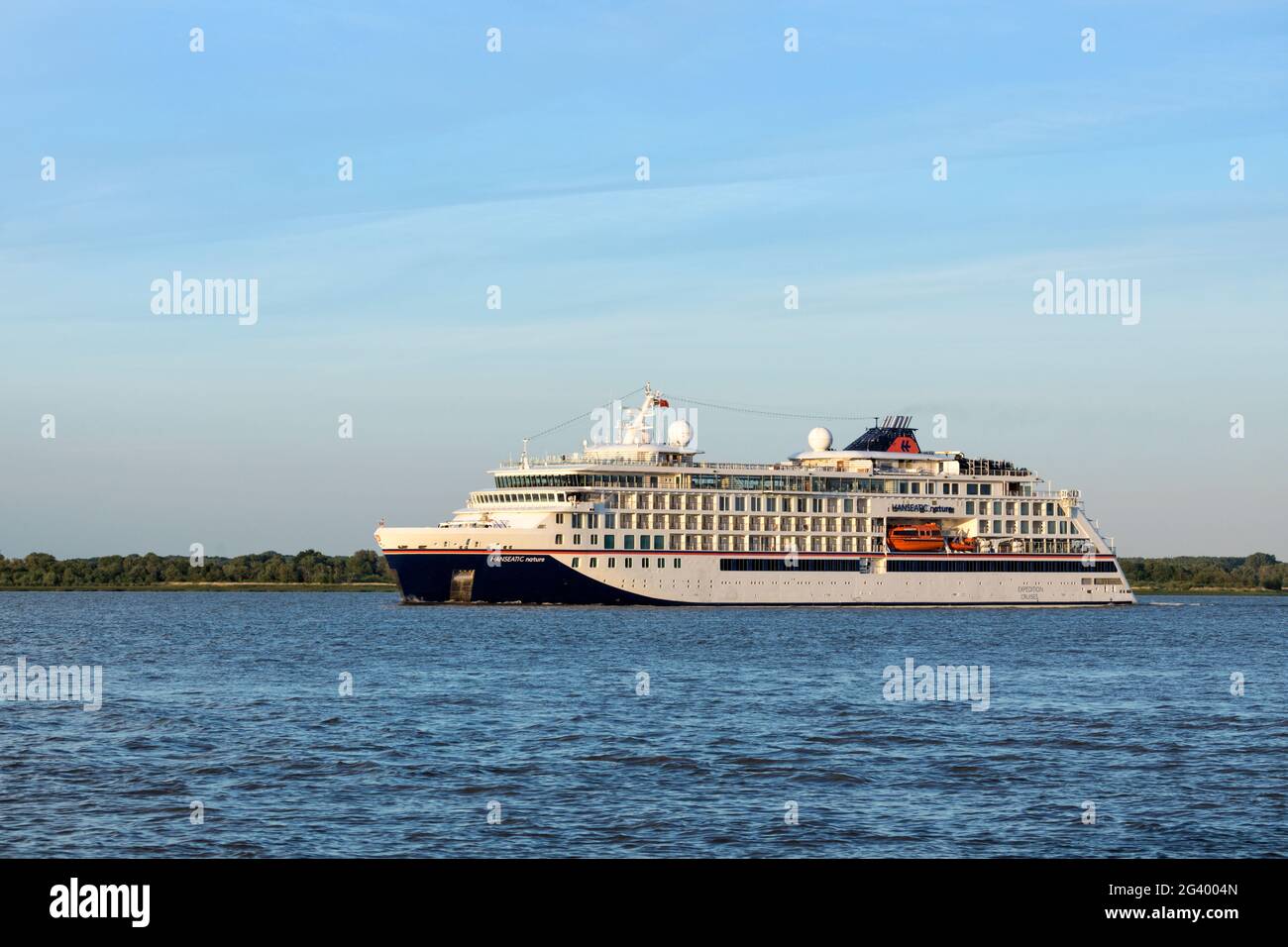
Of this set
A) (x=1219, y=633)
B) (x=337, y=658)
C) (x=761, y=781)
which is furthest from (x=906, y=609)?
(x=761, y=781)

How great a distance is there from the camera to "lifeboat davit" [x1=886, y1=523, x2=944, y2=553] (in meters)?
122

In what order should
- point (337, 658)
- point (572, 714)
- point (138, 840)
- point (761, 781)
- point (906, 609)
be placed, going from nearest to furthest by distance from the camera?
1. point (138, 840)
2. point (761, 781)
3. point (572, 714)
4. point (337, 658)
5. point (906, 609)

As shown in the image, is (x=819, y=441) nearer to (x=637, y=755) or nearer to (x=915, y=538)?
(x=915, y=538)

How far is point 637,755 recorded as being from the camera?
113ft

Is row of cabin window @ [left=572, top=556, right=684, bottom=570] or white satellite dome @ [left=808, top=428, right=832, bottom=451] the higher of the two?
white satellite dome @ [left=808, top=428, right=832, bottom=451]

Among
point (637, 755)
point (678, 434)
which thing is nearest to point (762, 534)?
point (678, 434)
